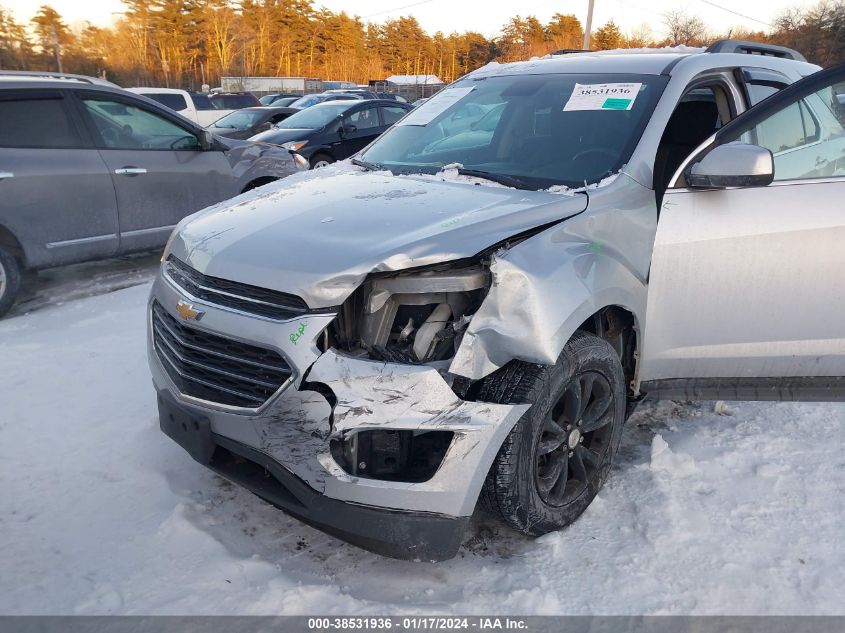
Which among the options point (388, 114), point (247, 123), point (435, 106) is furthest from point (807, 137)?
point (247, 123)

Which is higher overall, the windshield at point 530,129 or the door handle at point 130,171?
the windshield at point 530,129

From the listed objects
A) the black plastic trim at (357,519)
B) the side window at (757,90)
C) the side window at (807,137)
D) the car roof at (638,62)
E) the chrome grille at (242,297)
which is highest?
the car roof at (638,62)

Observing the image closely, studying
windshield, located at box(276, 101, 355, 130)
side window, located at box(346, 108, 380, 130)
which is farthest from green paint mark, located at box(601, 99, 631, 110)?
side window, located at box(346, 108, 380, 130)

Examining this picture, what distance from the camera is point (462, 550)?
2.54 metres

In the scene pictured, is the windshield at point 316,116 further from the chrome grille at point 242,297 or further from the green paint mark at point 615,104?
the chrome grille at point 242,297

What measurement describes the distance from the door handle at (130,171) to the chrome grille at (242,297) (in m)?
A: 3.86

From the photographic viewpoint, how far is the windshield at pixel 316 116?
11.7m

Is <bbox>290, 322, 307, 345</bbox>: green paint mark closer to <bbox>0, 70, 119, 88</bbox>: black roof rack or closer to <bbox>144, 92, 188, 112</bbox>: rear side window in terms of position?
<bbox>0, 70, 119, 88</bbox>: black roof rack

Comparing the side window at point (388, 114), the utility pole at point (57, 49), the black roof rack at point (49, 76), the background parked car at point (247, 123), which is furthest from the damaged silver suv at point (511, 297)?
the utility pole at point (57, 49)

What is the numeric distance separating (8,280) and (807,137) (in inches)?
217

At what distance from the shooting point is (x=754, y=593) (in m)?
2.31

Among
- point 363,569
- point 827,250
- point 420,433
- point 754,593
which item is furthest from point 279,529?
point 827,250

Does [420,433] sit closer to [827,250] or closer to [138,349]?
[827,250]

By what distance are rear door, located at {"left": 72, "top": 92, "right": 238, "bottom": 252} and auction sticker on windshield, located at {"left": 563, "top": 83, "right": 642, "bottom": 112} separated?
14.0ft
